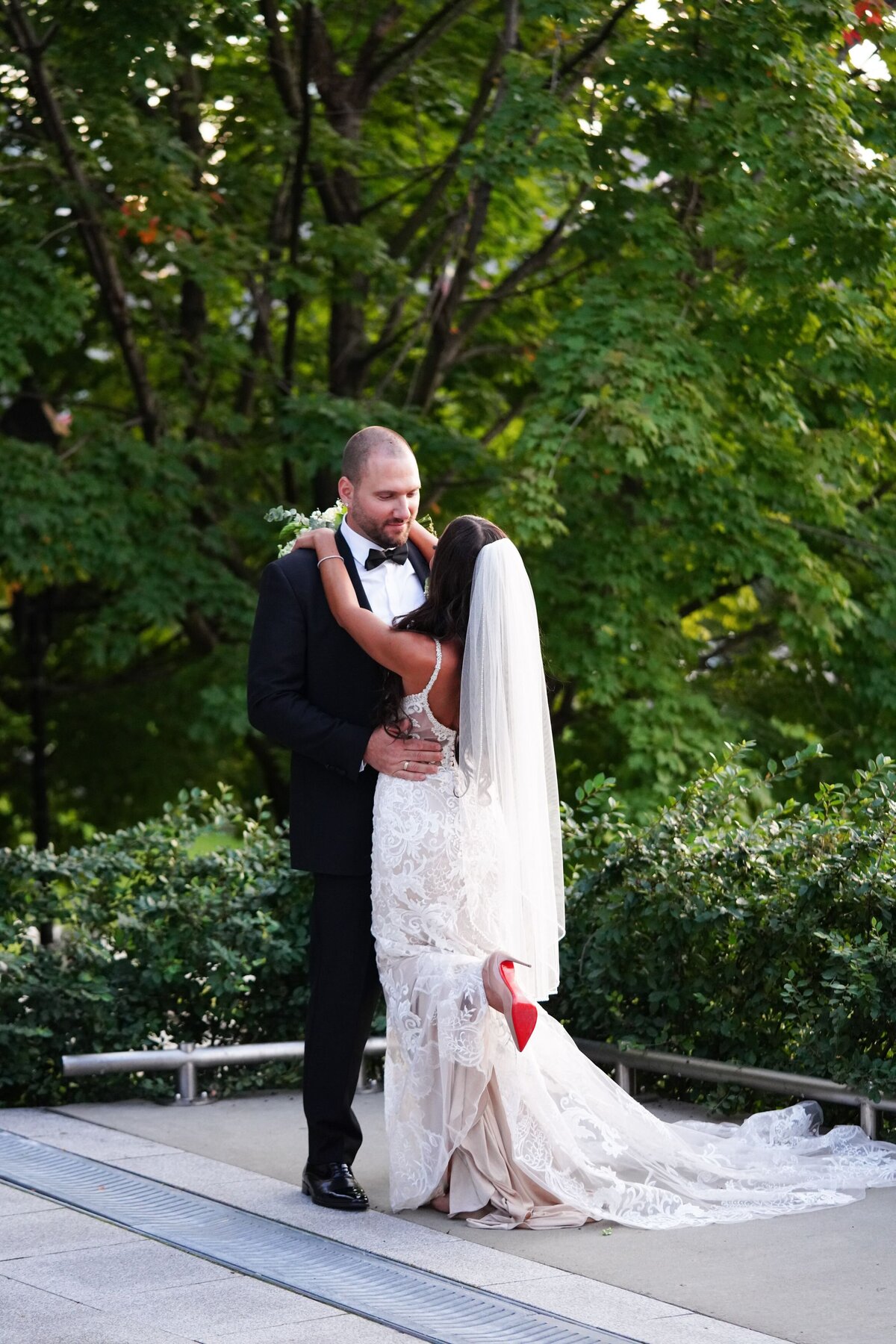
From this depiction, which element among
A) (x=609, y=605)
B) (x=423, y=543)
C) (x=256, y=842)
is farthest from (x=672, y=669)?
(x=423, y=543)

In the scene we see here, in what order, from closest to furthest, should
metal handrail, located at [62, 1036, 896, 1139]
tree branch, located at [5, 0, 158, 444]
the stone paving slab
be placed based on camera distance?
the stone paving slab, metal handrail, located at [62, 1036, 896, 1139], tree branch, located at [5, 0, 158, 444]

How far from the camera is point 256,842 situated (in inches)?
270

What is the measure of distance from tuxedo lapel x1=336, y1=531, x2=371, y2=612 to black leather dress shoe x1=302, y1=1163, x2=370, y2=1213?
164 cm

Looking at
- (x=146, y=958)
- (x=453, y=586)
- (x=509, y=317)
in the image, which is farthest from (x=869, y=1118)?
(x=509, y=317)

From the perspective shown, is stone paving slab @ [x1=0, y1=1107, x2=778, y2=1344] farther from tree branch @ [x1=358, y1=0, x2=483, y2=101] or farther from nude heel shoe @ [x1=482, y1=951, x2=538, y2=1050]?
tree branch @ [x1=358, y1=0, x2=483, y2=101]

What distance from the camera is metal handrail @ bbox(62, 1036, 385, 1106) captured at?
5.75 meters

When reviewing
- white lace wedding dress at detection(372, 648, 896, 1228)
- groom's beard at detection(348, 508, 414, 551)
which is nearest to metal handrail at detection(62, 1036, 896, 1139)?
white lace wedding dress at detection(372, 648, 896, 1228)

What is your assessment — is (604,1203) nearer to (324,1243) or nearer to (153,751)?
(324,1243)

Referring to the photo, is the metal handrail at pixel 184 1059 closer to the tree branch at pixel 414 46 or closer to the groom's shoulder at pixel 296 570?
the groom's shoulder at pixel 296 570

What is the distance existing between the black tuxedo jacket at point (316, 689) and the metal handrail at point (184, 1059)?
54.6 inches

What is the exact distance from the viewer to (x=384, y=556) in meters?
4.73

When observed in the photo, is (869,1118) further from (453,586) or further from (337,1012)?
(453,586)

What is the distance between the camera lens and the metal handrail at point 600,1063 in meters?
5.14

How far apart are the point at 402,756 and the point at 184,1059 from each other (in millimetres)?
2000
